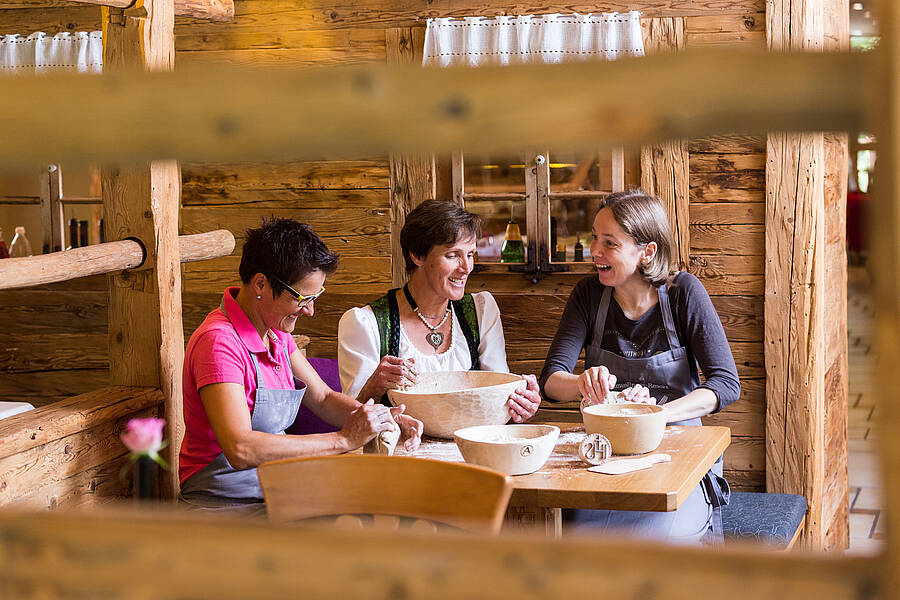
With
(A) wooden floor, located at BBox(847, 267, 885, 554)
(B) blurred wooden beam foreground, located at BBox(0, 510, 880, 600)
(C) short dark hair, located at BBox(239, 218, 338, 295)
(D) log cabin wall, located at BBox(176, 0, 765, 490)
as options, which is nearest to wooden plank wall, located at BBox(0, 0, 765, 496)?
(D) log cabin wall, located at BBox(176, 0, 765, 490)

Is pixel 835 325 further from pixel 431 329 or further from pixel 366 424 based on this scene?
pixel 366 424

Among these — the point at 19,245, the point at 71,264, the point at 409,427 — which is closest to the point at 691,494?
the point at 409,427

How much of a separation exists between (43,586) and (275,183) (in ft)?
12.6

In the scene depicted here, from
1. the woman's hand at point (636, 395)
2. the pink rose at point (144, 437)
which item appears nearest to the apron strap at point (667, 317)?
the woman's hand at point (636, 395)

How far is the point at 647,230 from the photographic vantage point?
3.08 metres

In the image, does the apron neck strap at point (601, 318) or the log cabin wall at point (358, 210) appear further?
the log cabin wall at point (358, 210)

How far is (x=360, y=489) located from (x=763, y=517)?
2081 mm

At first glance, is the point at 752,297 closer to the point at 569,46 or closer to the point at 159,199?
the point at 569,46

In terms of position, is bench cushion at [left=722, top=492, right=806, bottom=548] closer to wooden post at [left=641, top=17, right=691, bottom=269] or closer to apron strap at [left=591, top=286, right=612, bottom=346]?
apron strap at [left=591, top=286, right=612, bottom=346]

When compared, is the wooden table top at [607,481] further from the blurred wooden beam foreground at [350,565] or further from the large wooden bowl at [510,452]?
the blurred wooden beam foreground at [350,565]

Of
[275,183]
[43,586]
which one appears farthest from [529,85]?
[275,183]

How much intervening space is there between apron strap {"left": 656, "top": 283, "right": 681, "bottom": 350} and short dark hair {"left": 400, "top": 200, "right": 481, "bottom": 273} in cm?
63

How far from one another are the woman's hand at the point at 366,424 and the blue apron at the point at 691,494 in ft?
2.13

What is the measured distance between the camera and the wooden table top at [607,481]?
2.09 metres
